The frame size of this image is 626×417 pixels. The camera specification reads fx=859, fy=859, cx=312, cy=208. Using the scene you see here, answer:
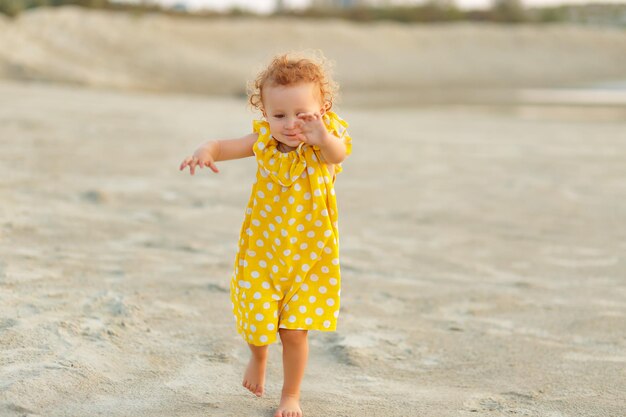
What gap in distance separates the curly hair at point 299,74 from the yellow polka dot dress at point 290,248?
0.08 metres

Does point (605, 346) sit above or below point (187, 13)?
below

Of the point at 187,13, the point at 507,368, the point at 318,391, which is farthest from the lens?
the point at 187,13

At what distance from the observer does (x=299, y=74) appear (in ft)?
8.52

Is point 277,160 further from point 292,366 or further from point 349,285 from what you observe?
point 349,285

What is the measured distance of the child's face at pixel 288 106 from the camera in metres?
2.60

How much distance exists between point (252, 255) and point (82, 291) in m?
1.26

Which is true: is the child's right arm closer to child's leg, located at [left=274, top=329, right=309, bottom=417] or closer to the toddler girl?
the toddler girl

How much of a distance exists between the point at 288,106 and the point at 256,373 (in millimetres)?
871

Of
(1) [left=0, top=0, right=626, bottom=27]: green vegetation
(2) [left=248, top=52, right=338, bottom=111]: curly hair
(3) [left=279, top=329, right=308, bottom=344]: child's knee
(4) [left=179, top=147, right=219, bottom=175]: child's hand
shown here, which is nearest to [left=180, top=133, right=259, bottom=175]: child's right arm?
(4) [left=179, top=147, right=219, bottom=175]: child's hand

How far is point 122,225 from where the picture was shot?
505cm

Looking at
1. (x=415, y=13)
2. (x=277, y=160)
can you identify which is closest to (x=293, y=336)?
(x=277, y=160)

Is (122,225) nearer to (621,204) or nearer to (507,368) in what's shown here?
(507,368)

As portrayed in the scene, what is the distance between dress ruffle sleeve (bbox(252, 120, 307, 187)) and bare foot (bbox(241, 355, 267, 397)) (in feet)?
1.95

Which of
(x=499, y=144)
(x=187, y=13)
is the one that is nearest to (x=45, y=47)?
(x=187, y=13)
